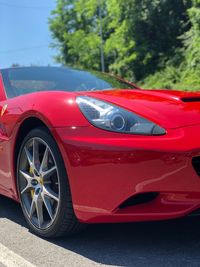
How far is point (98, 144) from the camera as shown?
3.00 meters

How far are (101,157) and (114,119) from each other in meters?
0.27

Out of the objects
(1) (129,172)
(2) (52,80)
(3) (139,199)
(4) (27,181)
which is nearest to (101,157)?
(1) (129,172)

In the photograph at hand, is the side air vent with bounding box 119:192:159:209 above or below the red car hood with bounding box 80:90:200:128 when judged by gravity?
below

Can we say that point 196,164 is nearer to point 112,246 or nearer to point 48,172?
point 112,246

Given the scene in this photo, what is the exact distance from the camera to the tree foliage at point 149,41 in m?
29.6

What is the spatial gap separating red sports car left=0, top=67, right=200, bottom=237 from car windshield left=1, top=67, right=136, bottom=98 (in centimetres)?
55

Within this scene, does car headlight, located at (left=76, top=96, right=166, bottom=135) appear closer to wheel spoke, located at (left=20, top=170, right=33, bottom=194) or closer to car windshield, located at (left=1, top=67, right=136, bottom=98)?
wheel spoke, located at (left=20, top=170, right=33, bottom=194)

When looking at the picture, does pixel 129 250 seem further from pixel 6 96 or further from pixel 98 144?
pixel 6 96

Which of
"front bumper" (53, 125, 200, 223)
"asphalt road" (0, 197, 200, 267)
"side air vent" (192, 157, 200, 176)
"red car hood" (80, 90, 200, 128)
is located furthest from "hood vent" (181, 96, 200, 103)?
"asphalt road" (0, 197, 200, 267)

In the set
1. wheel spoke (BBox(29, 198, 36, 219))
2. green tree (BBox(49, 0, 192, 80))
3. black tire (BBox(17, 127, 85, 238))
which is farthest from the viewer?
green tree (BBox(49, 0, 192, 80))

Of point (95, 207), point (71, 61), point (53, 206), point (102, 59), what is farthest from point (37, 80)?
point (71, 61)

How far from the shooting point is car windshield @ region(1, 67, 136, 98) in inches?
171

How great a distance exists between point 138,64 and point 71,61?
1202cm

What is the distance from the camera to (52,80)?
450 centimetres
